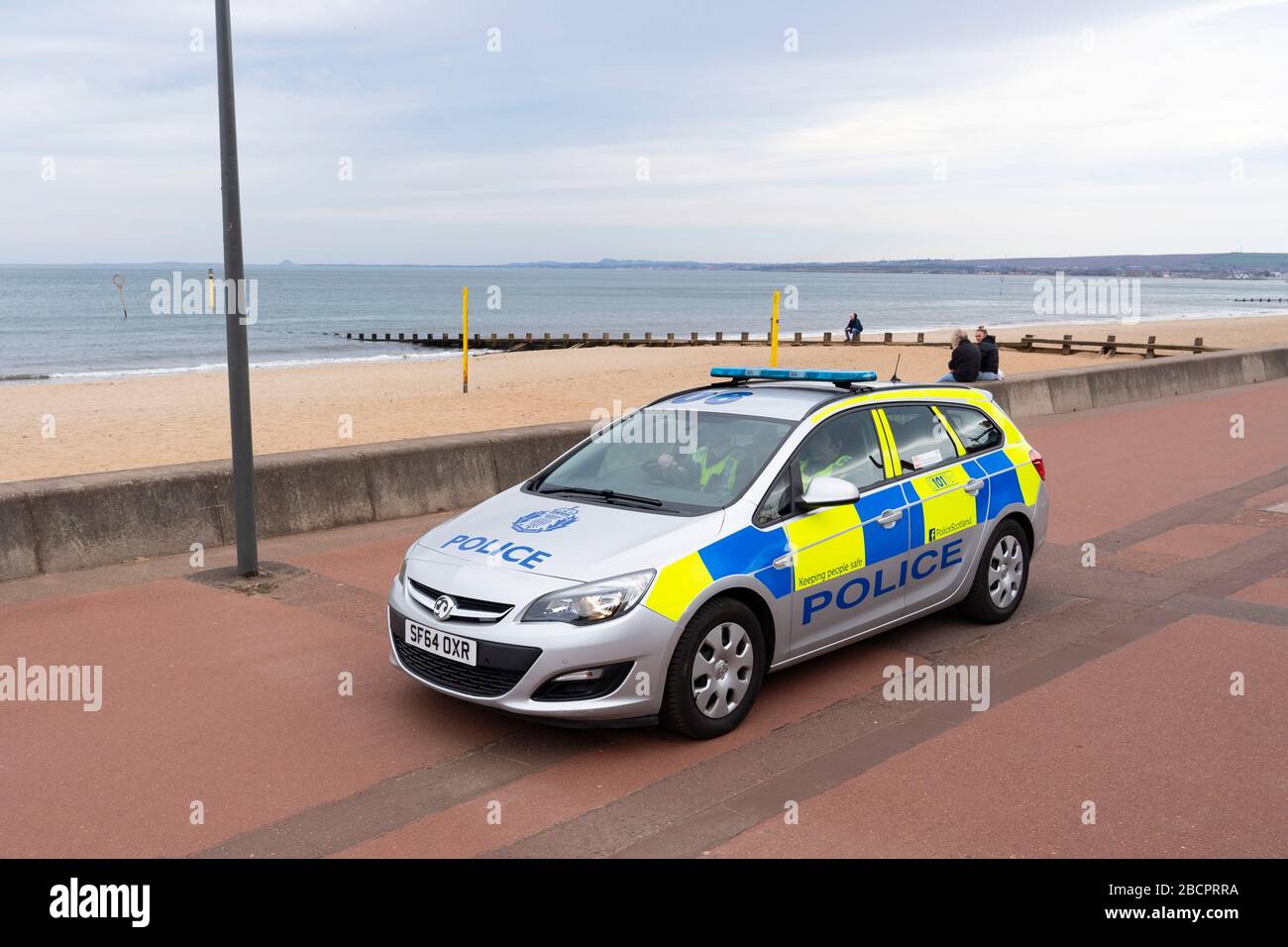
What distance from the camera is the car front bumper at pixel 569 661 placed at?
4.97 m

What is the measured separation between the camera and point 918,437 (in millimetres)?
6773

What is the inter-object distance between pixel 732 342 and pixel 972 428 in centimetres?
4522

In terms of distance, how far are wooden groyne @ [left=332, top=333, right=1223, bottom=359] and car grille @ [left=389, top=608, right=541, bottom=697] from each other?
3443 centimetres

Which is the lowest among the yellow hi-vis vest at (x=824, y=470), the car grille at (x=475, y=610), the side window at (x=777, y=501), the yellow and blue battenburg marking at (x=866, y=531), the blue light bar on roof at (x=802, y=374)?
the car grille at (x=475, y=610)

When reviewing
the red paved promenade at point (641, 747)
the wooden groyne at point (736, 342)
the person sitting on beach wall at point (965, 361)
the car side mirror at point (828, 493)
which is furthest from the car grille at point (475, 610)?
the wooden groyne at point (736, 342)

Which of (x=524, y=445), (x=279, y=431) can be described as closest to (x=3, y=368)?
(x=279, y=431)

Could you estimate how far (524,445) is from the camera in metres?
11.2

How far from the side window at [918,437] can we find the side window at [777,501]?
3.11 feet

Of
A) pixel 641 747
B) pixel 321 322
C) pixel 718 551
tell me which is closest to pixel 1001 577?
pixel 718 551

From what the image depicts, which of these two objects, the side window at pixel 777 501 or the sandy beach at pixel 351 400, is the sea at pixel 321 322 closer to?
the sandy beach at pixel 351 400

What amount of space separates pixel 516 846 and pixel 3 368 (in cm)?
4597

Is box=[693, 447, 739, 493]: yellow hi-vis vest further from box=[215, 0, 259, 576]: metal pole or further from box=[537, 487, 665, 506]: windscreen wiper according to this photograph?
box=[215, 0, 259, 576]: metal pole

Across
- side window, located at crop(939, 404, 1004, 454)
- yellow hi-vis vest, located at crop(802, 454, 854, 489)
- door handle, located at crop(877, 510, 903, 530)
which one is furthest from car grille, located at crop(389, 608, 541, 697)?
side window, located at crop(939, 404, 1004, 454)

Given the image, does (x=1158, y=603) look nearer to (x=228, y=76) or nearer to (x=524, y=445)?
(x=524, y=445)
